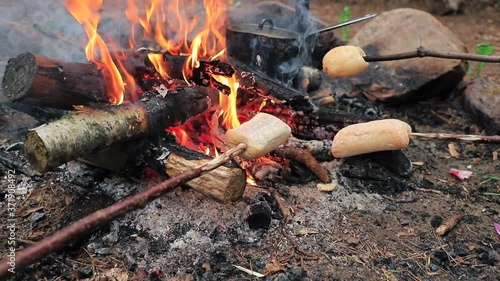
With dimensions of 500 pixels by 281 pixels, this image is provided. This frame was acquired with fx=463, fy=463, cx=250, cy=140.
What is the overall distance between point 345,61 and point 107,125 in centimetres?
188

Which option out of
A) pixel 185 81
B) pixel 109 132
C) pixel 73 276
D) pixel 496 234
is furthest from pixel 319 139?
pixel 73 276

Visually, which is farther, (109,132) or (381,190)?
(381,190)

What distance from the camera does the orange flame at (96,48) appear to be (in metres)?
3.62

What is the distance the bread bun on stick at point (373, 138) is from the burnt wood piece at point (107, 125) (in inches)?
45.1

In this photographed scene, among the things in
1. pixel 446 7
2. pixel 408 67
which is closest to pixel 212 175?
pixel 408 67

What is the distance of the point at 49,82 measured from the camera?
3172 millimetres

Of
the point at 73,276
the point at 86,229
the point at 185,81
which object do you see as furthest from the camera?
the point at 185,81

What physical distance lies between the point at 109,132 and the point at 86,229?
1220 mm

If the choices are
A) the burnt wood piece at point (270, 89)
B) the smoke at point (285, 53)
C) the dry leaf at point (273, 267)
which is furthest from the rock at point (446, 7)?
the dry leaf at point (273, 267)

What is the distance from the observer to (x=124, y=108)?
10.7 feet

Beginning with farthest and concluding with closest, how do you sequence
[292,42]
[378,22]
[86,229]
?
1. [378,22]
2. [292,42]
3. [86,229]

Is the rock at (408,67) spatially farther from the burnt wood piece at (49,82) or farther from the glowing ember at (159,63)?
the burnt wood piece at (49,82)

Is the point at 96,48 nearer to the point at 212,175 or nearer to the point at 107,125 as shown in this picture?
the point at 107,125

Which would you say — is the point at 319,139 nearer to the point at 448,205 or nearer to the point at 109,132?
the point at 448,205
